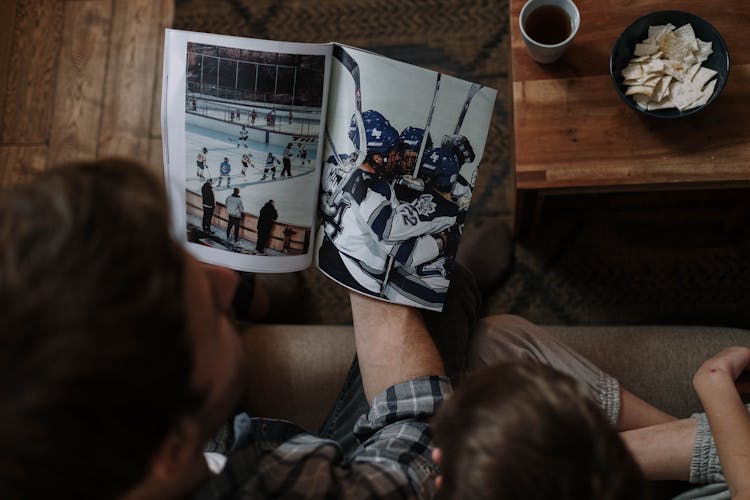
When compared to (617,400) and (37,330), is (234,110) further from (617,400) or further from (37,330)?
(617,400)

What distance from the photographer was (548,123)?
847 millimetres

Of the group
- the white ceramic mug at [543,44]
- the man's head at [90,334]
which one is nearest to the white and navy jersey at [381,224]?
the white ceramic mug at [543,44]

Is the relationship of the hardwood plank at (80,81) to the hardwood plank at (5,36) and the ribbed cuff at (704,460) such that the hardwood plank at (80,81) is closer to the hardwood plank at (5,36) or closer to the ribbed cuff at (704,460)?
the hardwood plank at (5,36)

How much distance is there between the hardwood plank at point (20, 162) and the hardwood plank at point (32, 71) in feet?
0.06

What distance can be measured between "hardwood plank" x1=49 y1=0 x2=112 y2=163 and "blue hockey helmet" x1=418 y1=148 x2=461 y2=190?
0.92 meters

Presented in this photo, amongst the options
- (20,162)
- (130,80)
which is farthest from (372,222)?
(20,162)

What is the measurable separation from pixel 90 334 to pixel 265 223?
433mm

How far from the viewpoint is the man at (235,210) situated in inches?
31.5

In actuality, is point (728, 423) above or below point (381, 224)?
below

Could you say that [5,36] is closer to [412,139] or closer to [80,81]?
[80,81]

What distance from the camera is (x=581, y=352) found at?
0.89m

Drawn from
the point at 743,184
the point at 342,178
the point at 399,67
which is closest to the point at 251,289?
the point at 342,178

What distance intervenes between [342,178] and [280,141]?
3.6 inches

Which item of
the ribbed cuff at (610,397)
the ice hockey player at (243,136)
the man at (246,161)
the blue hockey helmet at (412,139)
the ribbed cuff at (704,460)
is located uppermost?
the blue hockey helmet at (412,139)
